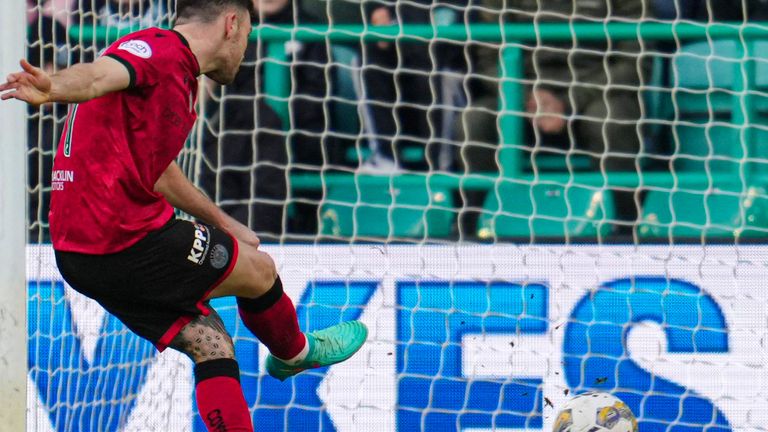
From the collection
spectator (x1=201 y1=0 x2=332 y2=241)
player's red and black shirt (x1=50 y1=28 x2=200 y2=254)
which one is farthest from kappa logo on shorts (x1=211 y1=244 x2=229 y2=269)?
spectator (x1=201 y1=0 x2=332 y2=241)

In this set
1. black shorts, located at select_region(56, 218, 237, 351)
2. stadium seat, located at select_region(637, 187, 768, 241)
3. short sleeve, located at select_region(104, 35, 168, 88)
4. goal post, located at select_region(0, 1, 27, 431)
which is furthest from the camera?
stadium seat, located at select_region(637, 187, 768, 241)

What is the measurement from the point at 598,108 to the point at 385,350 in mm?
1286

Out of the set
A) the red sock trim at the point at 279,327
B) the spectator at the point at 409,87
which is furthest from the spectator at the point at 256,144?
the red sock trim at the point at 279,327

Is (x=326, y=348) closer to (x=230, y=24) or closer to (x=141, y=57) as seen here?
(x=230, y=24)

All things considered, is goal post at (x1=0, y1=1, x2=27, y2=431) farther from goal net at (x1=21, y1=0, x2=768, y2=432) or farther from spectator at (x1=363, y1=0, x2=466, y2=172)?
spectator at (x1=363, y1=0, x2=466, y2=172)

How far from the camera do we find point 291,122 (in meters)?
4.99

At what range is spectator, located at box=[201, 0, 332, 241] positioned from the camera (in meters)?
4.89

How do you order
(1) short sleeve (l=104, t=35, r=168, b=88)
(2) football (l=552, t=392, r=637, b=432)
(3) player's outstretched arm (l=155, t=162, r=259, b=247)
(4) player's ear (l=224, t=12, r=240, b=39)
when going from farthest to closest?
(2) football (l=552, t=392, r=637, b=432), (3) player's outstretched arm (l=155, t=162, r=259, b=247), (4) player's ear (l=224, t=12, r=240, b=39), (1) short sleeve (l=104, t=35, r=168, b=88)

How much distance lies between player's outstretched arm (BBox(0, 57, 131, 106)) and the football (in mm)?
1853

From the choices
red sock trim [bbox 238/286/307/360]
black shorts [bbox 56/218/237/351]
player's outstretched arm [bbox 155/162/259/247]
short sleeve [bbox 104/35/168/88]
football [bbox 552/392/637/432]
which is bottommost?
football [bbox 552/392/637/432]

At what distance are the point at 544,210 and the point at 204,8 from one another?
2.09 m

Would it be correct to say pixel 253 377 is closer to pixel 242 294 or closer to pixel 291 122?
pixel 291 122

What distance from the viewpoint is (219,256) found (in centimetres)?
325

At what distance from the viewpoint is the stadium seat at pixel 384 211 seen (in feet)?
16.4
